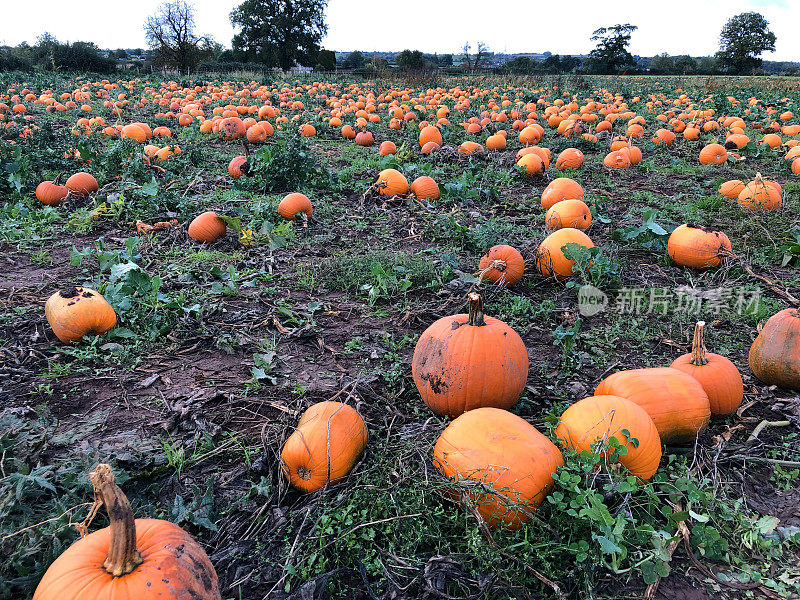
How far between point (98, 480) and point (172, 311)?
9.50ft

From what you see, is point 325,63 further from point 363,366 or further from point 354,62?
point 363,366

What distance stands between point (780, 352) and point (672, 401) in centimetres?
116

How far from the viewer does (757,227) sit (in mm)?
5941

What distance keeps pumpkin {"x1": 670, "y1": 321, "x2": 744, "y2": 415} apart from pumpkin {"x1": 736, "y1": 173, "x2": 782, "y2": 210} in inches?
173

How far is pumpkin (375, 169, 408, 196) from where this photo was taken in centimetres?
750

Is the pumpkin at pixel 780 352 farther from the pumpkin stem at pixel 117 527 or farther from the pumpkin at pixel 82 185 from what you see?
the pumpkin at pixel 82 185

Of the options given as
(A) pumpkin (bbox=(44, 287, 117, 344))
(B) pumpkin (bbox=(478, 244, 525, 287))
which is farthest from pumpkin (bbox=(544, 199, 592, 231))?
(A) pumpkin (bbox=(44, 287, 117, 344))

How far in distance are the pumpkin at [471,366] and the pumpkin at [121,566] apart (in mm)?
1569

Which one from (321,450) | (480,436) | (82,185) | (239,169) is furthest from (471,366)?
(82,185)

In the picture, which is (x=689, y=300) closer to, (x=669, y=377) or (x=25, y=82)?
(x=669, y=377)

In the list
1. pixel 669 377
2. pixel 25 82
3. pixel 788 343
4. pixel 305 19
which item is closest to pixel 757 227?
pixel 788 343

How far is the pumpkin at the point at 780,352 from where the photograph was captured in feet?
10.8

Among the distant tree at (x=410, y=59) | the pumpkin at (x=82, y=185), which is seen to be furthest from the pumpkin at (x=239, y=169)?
the distant tree at (x=410, y=59)

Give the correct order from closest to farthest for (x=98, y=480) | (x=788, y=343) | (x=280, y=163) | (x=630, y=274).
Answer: (x=98, y=480)
(x=788, y=343)
(x=630, y=274)
(x=280, y=163)
